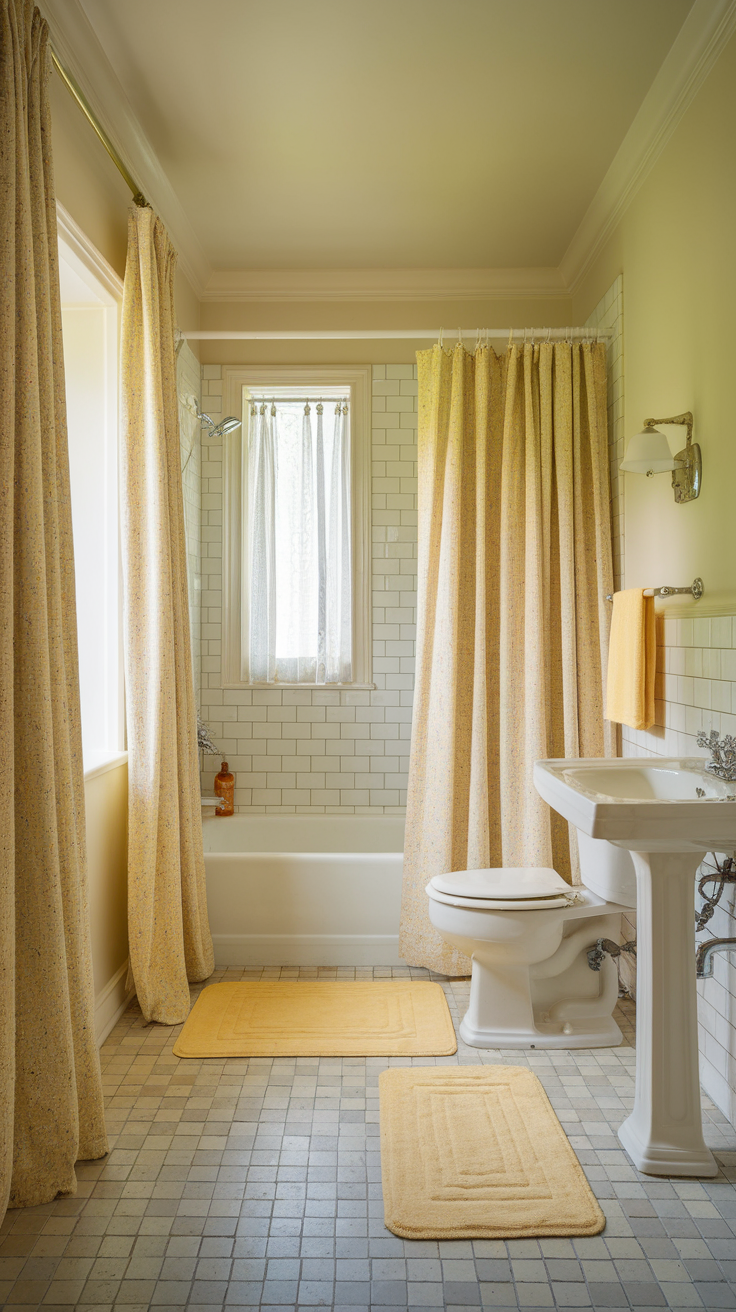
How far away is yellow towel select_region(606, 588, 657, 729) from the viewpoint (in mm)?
2506

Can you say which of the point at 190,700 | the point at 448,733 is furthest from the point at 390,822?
the point at 190,700

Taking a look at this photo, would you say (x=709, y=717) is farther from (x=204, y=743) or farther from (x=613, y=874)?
(x=204, y=743)

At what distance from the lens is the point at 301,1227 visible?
5.50 feet

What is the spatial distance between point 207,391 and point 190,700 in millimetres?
1623

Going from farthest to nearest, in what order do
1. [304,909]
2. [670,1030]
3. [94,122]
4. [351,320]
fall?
[351,320], [304,909], [94,122], [670,1030]

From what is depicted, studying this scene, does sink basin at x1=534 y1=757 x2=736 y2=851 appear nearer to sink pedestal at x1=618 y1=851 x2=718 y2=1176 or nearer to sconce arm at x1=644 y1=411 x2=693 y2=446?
sink pedestal at x1=618 y1=851 x2=718 y2=1176

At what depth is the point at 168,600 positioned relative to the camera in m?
2.66

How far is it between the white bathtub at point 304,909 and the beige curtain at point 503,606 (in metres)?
0.12

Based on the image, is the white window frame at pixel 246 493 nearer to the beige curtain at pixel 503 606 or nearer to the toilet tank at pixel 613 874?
Result: the beige curtain at pixel 503 606

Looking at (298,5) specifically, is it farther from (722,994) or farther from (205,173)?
(722,994)

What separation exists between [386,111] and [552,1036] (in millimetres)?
2800

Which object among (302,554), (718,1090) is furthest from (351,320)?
(718,1090)

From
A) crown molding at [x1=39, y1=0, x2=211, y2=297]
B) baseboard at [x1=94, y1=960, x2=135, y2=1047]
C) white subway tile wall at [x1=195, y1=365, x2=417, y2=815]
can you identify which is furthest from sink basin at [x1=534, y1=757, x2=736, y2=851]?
crown molding at [x1=39, y1=0, x2=211, y2=297]

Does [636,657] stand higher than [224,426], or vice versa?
[224,426]
